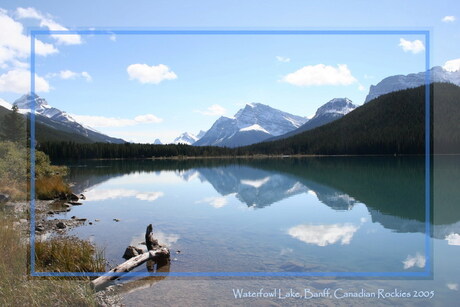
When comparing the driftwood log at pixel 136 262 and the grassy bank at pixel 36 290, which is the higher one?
the grassy bank at pixel 36 290

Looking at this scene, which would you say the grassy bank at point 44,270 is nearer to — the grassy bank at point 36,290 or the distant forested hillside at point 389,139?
the grassy bank at point 36,290

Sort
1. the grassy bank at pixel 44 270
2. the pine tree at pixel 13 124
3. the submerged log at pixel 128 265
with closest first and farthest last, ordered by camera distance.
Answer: the grassy bank at pixel 44 270 < the submerged log at pixel 128 265 < the pine tree at pixel 13 124

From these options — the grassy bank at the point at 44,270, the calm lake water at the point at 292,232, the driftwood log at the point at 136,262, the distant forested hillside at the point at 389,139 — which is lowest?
the calm lake water at the point at 292,232

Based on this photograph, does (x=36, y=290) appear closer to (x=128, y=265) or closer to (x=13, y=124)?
(x=128, y=265)

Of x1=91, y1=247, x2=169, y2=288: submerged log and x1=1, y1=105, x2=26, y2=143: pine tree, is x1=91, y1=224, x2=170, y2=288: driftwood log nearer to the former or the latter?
x1=91, y1=247, x2=169, y2=288: submerged log

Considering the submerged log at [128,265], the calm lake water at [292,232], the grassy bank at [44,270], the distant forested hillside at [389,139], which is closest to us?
the grassy bank at [44,270]

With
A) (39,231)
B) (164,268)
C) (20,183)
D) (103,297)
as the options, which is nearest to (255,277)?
(164,268)

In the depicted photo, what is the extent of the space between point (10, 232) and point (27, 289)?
5429 millimetres

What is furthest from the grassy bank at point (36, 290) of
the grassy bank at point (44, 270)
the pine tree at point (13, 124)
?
the pine tree at point (13, 124)

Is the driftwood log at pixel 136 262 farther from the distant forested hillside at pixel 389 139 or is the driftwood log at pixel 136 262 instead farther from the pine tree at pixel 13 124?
the distant forested hillside at pixel 389 139

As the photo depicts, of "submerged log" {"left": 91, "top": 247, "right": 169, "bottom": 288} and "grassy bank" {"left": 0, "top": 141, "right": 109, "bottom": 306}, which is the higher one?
"grassy bank" {"left": 0, "top": 141, "right": 109, "bottom": 306}

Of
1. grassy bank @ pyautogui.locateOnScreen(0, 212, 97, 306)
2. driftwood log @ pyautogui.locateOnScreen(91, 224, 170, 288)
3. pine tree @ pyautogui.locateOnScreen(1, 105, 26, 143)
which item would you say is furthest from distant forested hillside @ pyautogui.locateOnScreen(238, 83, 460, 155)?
grassy bank @ pyautogui.locateOnScreen(0, 212, 97, 306)

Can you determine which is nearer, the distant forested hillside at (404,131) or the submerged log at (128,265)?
the submerged log at (128,265)

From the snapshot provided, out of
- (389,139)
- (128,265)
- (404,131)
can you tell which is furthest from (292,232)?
(404,131)
